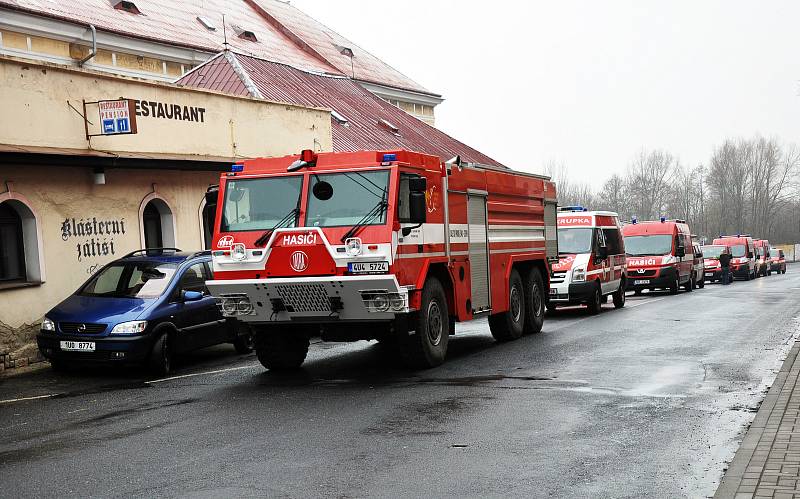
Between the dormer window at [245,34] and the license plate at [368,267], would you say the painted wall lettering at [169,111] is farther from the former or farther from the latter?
the dormer window at [245,34]

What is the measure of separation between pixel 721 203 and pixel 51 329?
10774 centimetres

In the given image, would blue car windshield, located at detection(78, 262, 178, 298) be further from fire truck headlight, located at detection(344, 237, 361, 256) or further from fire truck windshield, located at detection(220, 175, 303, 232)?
fire truck headlight, located at detection(344, 237, 361, 256)

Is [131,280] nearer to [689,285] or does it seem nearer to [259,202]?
[259,202]

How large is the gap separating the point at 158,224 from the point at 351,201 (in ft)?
30.9

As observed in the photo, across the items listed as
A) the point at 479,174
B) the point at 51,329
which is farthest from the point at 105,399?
the point at 479,174

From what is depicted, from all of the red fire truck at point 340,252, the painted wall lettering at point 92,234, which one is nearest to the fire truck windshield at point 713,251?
the painted wall lettering at point 92,234

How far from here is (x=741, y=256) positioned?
175 ft

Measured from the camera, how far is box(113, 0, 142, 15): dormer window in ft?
111

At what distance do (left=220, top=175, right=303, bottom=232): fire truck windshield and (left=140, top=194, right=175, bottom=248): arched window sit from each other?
7.58 metres

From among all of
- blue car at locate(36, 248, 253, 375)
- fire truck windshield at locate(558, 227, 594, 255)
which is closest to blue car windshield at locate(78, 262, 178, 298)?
blue car at locate(36, 248, 253, 375)

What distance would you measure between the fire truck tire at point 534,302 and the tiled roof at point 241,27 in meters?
17.6

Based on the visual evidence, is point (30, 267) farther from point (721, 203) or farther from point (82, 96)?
point (721, 203)

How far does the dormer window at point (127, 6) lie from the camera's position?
33812 millimetres

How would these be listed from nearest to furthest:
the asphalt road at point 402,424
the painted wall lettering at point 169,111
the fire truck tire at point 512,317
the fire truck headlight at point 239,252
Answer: the asphalt road at point 402,424 → the fire truck headlight at point 239,252 → the fire truck tire at point 512,317 → the painted wall lettering at point 169,111
